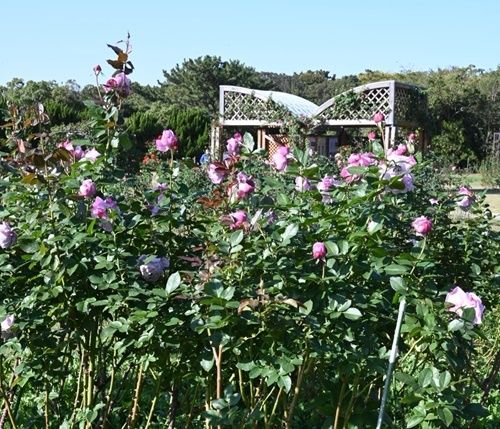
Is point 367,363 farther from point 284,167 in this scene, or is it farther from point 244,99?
point 244,99

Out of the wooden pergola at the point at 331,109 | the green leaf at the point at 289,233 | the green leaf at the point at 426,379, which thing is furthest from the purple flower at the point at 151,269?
the wooden pergola at the point at 331,109

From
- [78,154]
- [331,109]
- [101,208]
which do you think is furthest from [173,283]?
[331,109]

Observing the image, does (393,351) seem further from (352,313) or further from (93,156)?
(93,156)

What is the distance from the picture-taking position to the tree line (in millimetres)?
21234

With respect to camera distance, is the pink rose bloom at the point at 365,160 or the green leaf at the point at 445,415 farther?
the pink rose bloom at the point at 365,160

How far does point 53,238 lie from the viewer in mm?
1845

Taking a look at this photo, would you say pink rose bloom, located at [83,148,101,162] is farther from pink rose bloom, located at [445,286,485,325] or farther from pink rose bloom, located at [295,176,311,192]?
pink rose bloom, located at [445,286,485,325]

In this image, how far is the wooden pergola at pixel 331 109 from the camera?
58.3 feet

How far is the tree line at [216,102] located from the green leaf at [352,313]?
76 centimetres

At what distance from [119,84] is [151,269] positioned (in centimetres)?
48

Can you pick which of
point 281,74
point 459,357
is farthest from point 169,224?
point 281,74

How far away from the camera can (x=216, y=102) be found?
134 ft

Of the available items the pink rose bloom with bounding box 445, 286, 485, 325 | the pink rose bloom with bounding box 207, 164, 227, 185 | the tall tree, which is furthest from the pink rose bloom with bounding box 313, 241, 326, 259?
the tall tree

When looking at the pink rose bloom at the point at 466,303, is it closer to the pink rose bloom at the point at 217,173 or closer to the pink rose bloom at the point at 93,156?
the pink rose bloom at the point at 217,173
